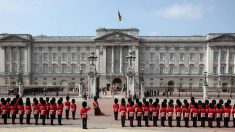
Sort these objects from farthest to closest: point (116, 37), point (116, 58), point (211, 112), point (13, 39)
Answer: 1. point (116, 58)
2. point (13, 39)
3. point (116, 37)
4. point (211, 112)

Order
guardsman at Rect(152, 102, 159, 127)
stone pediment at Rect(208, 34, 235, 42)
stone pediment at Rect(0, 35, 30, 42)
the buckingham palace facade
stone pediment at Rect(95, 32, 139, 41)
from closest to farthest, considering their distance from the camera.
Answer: guardsman at Rect(152, 102, 159, 127), stone pediment at Rect(208, 34, 235, 42), the buckingham palace facade, stone pediment at Rect(95, 32, 139, 41), stone pediment at Rect(0, 35, 30, 42)

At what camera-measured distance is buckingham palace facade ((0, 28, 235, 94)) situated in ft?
273

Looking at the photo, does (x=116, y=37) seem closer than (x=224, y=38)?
No

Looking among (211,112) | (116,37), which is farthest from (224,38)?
(211,112)

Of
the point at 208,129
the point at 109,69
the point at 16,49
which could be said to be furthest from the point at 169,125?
the point at 16,49

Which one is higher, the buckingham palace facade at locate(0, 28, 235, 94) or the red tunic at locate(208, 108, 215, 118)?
the buckingham palace facade at locate(0, 28, 235, 94)

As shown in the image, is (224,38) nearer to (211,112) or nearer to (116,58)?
(116,58)

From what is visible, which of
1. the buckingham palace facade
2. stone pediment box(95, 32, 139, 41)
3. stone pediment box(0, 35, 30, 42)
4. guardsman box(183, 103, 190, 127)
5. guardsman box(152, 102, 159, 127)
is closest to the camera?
guardsman box(183, 103, 190, 127)

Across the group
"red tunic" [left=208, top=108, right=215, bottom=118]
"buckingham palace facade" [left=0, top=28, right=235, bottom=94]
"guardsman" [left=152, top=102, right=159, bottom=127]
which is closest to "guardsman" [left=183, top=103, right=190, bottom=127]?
"red tunic" [left=208, top=108, right=215, bottom=118]

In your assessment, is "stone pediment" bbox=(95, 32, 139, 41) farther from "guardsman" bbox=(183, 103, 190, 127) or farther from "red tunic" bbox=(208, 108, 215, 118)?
"red tunic" bbox=(208, 108, 215, 118)

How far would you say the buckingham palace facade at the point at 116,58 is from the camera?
273ft

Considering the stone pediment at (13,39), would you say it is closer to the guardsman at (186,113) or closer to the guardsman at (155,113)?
the guardsman at (155,113)

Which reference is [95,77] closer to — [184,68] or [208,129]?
[208,129]

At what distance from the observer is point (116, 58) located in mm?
85438
